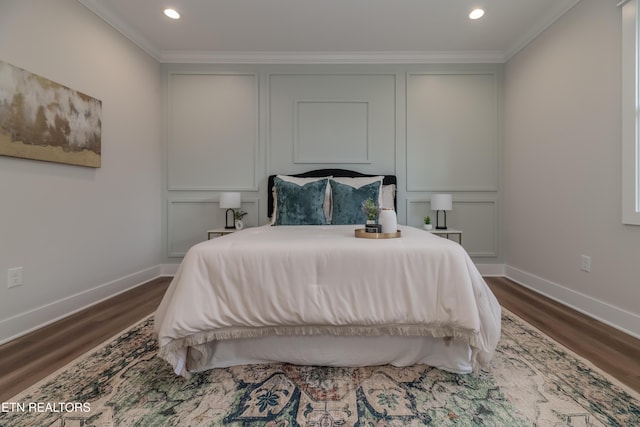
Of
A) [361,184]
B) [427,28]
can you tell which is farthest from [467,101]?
[361,184]

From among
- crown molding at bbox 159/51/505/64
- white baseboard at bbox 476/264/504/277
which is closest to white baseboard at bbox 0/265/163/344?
crown molding at bbox 159/51/505/64

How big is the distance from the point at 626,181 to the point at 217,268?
2864 millimetres

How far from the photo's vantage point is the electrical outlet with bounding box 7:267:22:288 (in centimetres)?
190

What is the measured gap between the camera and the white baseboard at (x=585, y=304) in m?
1.96

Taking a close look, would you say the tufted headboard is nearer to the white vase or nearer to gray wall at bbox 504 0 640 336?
gray wall at bbox 504 0 640 336

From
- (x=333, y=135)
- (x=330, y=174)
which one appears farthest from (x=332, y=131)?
(x=330, y=174)

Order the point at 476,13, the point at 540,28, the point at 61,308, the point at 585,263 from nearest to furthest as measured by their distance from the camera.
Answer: the point at 61,308 → the point at 585,263 → the point at 476,13 → the point at 540,28

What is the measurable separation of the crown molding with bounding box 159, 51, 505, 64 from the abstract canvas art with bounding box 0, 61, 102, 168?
4.50 feet

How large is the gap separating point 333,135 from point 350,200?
112 centimetres

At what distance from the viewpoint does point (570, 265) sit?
2.51 metres

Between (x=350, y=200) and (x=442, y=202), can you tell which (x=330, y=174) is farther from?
(x=442, y=202)

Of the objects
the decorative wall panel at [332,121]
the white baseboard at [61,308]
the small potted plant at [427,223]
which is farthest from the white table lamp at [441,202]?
the white baseboard at [61,308]

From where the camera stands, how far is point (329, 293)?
4.66 feet

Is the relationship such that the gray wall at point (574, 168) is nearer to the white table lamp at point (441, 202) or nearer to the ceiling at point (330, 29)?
the ceiling at point (330, 29)
